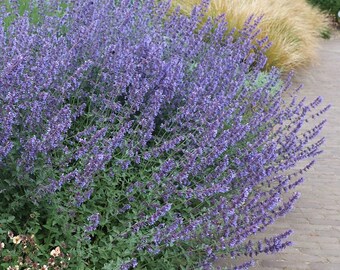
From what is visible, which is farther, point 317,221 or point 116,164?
point 317,221

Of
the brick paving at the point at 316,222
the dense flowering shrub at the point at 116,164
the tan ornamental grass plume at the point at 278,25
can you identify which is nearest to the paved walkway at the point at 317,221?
the brick paving at the point at 316,222

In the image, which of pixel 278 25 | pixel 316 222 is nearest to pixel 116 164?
pixel 316 222

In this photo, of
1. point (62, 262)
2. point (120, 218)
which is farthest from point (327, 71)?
point (62, 262)

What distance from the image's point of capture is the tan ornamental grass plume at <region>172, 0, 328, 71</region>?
9969 millimetres

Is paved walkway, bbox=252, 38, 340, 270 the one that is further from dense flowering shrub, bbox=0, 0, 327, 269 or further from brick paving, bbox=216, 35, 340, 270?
dense flowering shrub, bbox=0, 0, 327, 269

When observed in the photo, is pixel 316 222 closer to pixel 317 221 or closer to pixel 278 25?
pixel 317 221

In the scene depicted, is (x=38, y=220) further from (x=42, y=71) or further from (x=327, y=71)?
(x=327, y=71)

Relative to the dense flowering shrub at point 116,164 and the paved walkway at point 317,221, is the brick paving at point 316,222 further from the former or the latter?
the dense flowering shrub at point 116,164

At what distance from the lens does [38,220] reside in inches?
137

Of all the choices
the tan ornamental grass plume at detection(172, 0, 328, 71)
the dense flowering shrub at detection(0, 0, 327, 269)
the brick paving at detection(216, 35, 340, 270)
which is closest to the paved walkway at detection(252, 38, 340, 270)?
the brick paving at detection(216, 35, 340, 270)

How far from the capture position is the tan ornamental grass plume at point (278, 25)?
9.97 metres

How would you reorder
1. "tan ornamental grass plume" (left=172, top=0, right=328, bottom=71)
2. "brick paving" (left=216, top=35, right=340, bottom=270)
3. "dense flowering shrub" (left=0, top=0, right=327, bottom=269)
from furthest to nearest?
1. "tan ornamental grass plume" (left=172, top=0, right=328, bottom=71)
2. "brick paving" (left=216, top=35, right=340, bottom=270)
3. "dense flowering shrub" (left=0, top=0, right=327, bottom=269)

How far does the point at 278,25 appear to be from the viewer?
36.2ft

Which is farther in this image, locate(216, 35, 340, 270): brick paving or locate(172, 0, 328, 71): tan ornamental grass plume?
locate(172, 0, 328, 71): tan ornamental grass plume
